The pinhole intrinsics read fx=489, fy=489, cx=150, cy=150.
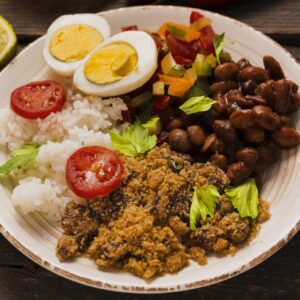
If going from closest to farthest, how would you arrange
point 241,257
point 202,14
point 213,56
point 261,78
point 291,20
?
point 241,257 < point 261,78 < point 213,56 < point 202,14 < point 291,20

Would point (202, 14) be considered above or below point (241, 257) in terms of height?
above

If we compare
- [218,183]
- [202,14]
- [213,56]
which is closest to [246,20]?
[202,14]

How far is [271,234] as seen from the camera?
2463mm

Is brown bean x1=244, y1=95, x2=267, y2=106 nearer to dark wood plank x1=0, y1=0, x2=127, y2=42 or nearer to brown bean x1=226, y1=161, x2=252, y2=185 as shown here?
brown bean x1=226, y1=161, x2=252, y2=185

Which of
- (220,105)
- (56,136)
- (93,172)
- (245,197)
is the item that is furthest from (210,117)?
(56,136)

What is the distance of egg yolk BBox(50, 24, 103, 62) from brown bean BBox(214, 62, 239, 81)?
34.0 inches

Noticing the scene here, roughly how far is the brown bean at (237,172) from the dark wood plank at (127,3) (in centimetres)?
169

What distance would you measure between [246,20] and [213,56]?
1252 mm

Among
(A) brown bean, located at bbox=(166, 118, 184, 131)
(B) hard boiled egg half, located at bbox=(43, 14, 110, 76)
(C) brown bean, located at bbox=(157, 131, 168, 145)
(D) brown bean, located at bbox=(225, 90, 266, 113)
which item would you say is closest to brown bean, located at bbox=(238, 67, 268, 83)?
(D) brown bean, located at bbox=(225, 90, 266, 113)

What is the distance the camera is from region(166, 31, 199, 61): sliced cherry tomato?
10.3 feet

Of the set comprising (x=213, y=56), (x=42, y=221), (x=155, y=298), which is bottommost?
(x=155, y=298)

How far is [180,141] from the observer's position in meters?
2.82

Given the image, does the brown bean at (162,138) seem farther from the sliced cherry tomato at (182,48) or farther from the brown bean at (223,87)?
the sliced cherry tomato at (182,48)

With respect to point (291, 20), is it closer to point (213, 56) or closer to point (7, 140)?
point (213, 56)
